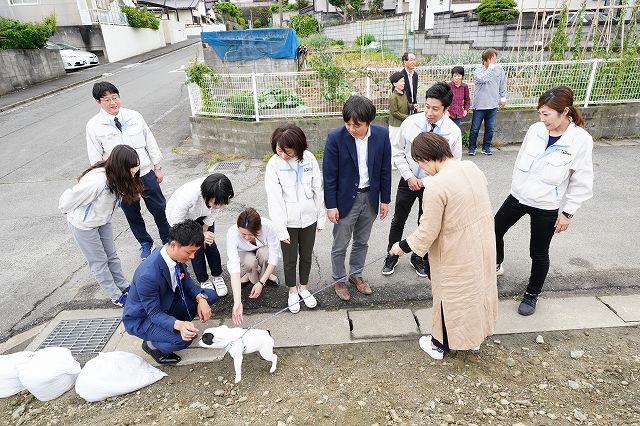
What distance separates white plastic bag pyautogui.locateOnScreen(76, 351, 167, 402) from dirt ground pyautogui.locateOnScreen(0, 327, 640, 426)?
66mm

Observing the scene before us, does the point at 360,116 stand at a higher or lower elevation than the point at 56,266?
higher

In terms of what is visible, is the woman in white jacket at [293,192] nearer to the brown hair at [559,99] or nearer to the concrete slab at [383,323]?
the concrete slab at [383,323]

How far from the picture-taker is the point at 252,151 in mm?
7672

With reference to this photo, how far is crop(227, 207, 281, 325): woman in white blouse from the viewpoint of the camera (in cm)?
312

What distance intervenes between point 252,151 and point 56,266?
412 cm

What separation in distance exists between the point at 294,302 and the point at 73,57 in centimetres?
2169

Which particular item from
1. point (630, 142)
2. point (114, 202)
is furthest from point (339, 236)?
point (630, 142)

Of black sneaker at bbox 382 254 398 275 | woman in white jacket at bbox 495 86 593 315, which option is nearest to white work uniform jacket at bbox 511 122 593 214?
woman in white jacket at bbox 495 86 593 315

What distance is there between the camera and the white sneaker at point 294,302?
353 cm

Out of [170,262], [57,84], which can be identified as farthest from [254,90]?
[57,84]

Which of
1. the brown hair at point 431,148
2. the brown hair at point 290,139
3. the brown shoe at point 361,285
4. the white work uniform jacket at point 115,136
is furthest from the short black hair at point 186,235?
the white work uniform jacket at point 115,136

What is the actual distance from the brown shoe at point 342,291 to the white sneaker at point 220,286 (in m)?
1.13

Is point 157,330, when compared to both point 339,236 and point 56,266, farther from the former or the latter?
point 56,266

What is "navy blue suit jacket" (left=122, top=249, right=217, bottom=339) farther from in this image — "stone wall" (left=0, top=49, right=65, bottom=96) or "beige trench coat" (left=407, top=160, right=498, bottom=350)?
"stone wall" (left=0, top=49, right=65, bottom=96)
